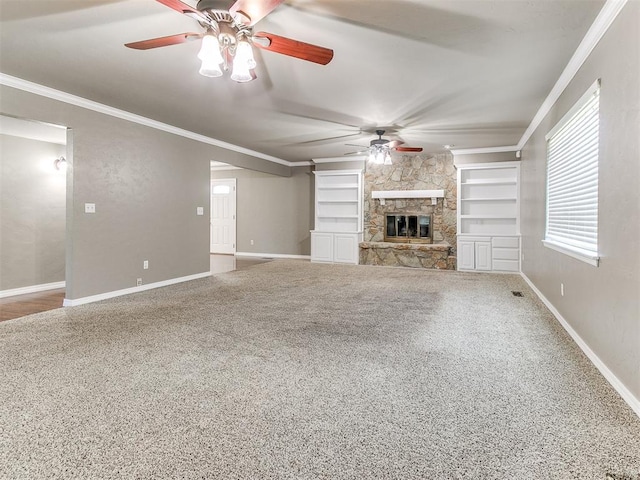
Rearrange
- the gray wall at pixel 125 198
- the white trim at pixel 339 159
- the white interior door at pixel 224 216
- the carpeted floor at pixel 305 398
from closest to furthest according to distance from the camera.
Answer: the carpeted floor at pixel 305 398
the gray wall at pixel 125 198
the white trim at pixel 339 159
the white interior door at pixel 224 216

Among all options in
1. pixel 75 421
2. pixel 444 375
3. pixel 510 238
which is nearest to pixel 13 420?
pixel 75 421

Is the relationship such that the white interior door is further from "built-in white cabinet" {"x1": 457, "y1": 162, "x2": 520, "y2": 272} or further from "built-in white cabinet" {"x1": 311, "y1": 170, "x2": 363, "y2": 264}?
"built-in white cabinet" {"x1": 457, "y1": 162, "x2": 520, "y2": 272}

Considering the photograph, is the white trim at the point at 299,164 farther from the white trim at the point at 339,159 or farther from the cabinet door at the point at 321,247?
the cabinet door at the point at 321,247

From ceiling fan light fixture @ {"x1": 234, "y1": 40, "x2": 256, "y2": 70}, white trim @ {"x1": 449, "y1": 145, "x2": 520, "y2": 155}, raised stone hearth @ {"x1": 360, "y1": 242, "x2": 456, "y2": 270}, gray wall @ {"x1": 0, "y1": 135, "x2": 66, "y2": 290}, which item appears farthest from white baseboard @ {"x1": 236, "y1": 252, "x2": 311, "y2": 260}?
ceiling fan light fixture @ {"x1": 234, "y1": 40, "x2": 256, "y2": 70}

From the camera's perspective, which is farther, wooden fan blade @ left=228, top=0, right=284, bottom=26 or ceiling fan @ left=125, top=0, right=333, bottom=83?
ceiling fan @ left=125, top=0, right=333, bottom=83

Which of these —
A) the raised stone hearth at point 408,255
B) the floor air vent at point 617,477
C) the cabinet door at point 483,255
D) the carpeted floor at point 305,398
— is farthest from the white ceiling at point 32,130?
the cabinet door at point 483,255

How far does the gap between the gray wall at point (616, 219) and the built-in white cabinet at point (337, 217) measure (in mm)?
5451

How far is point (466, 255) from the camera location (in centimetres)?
750

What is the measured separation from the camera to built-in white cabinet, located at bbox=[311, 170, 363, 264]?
8531 millimetres

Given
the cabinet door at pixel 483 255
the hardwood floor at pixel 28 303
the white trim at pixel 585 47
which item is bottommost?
the hardwood floor at pixel 28 303

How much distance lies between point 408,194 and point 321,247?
238 cm

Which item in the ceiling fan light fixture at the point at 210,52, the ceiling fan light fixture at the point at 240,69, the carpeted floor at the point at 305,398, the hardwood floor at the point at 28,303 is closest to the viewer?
the carpeted floor at the point at 305,398

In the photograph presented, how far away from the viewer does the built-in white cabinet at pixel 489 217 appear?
7207 mm

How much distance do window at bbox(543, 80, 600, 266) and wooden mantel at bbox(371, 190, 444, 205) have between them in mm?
3615
